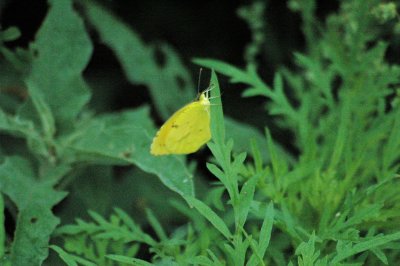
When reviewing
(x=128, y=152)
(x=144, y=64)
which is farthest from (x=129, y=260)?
(x=144, y=64)

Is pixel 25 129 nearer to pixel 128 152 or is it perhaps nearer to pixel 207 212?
pixel 128 152

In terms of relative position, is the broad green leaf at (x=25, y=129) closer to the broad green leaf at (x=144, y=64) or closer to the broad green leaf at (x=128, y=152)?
the broad green leaf at (x=128, y=152)

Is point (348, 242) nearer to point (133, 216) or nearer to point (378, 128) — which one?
point (378, 128)

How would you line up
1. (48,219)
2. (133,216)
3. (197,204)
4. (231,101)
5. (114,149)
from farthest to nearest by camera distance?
(231,101)
(133,216)
(114,149)
(48,219)
(197,204)

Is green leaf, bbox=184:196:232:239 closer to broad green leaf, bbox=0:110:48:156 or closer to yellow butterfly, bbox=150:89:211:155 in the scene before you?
yellow butterfly, bbox=150:89:211:155

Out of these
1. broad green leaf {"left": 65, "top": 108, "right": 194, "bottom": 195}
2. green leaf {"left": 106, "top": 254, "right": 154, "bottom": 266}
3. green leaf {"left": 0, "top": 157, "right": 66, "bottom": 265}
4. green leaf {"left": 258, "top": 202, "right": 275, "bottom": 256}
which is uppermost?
green leaf {"left": 258, "top": 202, "right": 275, "bottom": 256}

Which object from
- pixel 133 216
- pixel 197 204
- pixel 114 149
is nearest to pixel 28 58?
pixel 114 149

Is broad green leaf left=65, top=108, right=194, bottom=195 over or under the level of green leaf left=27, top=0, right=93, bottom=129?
under

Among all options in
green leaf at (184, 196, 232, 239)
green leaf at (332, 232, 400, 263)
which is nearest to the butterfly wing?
green leaf at (184, 196, 232, 239)
